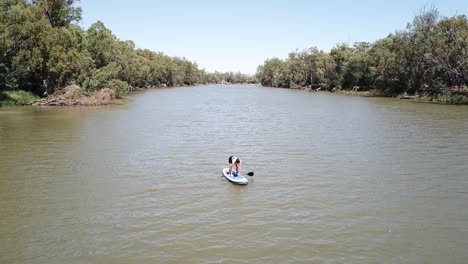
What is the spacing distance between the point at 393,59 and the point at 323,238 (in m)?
73.0

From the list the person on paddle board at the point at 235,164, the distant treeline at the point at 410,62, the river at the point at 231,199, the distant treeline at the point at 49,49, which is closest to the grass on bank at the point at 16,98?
the distant treeline at the point at 49,49

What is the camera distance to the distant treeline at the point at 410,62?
202ft

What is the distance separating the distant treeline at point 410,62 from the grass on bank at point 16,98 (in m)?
56.1

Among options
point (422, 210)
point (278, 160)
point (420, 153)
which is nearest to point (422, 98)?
point (420, 153)

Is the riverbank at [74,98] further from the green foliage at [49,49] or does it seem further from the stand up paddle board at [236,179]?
the stand up paddle board at [236,179]

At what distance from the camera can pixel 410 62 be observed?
74.2 m

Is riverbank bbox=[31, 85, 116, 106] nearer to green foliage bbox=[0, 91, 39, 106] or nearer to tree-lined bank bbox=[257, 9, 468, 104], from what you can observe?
green foliage bbox=[0, 91, 39, 106]

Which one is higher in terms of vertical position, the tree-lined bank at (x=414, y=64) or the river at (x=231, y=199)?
the tree-lined bank at (x=414, y=64)

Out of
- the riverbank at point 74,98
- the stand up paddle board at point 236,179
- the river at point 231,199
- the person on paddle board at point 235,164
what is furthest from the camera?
the riverbank at point 74,98

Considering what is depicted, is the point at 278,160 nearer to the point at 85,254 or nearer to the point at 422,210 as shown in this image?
the point at 422,210

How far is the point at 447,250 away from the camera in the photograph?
11070 mm

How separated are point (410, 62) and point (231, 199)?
68192 millimetres

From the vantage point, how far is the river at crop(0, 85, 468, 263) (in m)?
11.0

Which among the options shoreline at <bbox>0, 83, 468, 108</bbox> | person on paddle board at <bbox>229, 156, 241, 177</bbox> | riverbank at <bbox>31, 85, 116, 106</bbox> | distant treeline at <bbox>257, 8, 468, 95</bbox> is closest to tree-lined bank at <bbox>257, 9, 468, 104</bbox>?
distant treeline at <bbox>257, 8, 468, 95</bbox>
